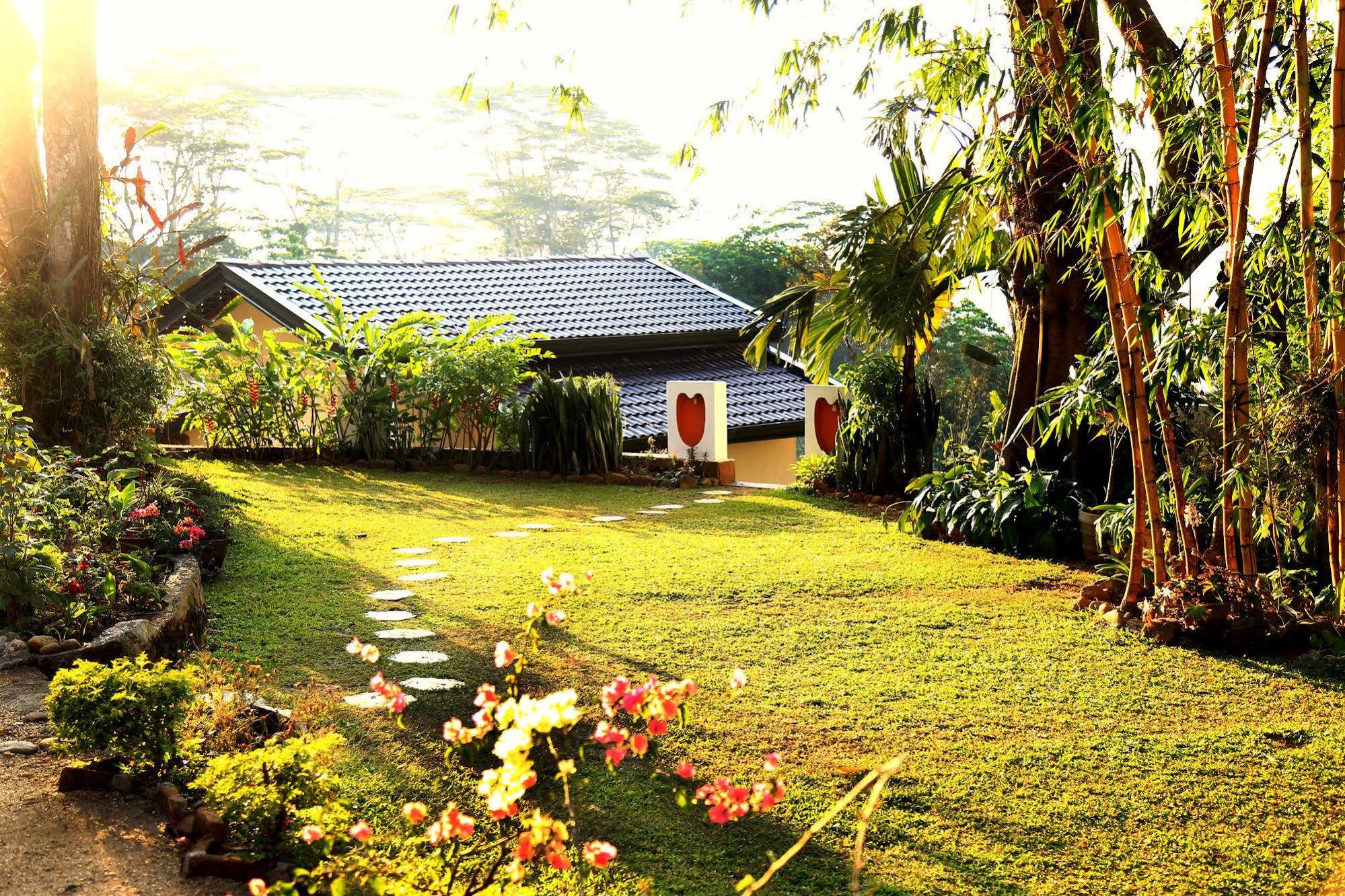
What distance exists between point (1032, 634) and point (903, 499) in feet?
13.7

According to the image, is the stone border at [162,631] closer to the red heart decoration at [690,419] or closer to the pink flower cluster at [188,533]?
the pink flower cluster at [188,533]

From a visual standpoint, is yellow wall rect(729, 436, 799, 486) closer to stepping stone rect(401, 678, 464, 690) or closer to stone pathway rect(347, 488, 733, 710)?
stone pathway rect(347, 488, 733, 710)

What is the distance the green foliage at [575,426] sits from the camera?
34.6 ft

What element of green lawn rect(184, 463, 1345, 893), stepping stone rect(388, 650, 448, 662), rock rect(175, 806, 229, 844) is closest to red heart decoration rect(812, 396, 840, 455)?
green lawn rect(184, 463, 1345, 893)

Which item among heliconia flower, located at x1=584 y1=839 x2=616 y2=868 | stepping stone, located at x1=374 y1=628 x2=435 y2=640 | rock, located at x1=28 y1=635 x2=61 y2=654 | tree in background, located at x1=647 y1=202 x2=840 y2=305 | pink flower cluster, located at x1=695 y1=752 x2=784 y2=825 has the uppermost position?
tree in background, located at x1=647 y1=202 x2=840 y2=305

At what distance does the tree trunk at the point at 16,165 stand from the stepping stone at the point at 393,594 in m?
3.93

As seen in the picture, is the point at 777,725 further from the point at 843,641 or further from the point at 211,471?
the point at 211,471

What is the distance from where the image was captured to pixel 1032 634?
5203 millimetres

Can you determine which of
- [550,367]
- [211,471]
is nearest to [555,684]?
[211,471]

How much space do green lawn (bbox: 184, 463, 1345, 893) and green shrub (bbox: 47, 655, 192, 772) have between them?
1.80 ft

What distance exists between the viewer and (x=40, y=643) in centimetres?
410

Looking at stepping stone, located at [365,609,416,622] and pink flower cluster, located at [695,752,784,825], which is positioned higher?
pink flower cluster, located at [695,752,784,825]

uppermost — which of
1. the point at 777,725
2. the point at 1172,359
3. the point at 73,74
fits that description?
the point at 73,74

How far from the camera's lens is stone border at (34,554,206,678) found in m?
3.99
